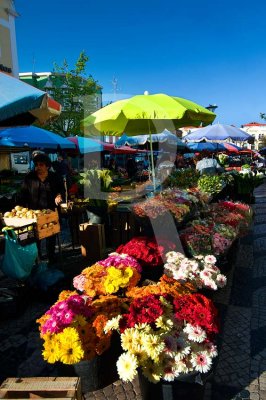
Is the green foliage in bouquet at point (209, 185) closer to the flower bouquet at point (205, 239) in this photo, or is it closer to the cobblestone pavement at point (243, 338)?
the cobblestone pavement at point (243, 338)

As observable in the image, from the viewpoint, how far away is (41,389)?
A: 6.34ft

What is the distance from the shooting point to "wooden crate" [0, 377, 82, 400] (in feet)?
6.28

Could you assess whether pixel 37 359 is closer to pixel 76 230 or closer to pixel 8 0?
pixel 76 230

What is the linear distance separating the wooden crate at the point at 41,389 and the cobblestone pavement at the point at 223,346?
536mm

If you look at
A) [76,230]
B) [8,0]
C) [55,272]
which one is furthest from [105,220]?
[8,0]

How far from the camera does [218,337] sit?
10.8 feet

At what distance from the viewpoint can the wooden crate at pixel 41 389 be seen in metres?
1.91

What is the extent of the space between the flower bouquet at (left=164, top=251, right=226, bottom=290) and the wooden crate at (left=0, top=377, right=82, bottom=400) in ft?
4.77

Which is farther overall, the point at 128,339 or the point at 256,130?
the point at 256,130

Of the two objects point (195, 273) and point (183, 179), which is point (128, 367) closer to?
point (195, 273)

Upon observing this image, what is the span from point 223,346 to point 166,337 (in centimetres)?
133

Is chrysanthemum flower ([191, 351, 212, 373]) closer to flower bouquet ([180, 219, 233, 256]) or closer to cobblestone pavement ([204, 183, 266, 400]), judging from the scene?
cobblestone pavement ([204, 183, 266, 400])

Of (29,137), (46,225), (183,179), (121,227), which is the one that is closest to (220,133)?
(183,179)

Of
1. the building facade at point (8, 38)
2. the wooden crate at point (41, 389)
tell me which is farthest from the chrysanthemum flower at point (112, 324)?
the building facade at point (8, 38)
